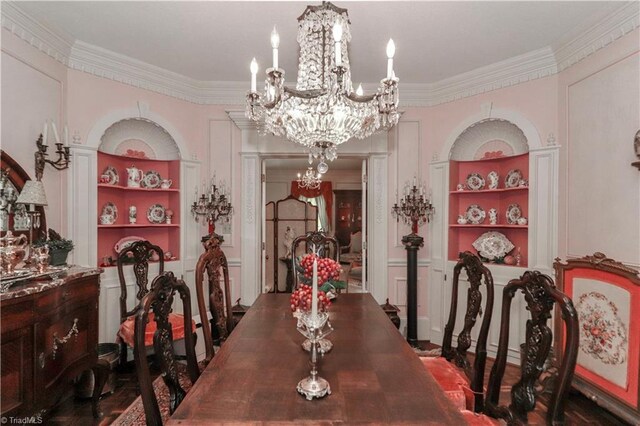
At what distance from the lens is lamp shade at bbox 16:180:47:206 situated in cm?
214

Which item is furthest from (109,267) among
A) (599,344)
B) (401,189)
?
(599,344)

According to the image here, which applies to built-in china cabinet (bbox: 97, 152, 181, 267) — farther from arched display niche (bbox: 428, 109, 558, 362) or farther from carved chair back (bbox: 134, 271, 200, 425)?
arched display niche (bbox: 428, 109, 558, 362)

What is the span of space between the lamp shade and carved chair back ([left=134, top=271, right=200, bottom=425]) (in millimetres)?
1507

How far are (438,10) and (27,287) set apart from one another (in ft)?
10.0

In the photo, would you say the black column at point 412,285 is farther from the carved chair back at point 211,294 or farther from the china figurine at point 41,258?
the china figurine at point 41,258

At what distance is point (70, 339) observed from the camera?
2.08 m

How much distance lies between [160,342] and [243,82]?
3009 mm

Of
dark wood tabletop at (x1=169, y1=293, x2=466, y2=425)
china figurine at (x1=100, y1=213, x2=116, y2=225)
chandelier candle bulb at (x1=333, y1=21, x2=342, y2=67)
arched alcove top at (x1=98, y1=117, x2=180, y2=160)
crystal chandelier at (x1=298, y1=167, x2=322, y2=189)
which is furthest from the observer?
crystal chandelier at (x1=298, y1=167, x2=322, y2=189)

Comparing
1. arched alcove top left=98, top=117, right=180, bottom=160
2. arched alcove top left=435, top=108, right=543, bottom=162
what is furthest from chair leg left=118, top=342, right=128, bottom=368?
arched alcove top left=435, top=108, right=543, bottom=162

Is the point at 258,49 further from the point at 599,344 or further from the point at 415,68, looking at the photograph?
the point at 599,344

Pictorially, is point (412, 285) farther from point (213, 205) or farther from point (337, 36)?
point (337, 36)

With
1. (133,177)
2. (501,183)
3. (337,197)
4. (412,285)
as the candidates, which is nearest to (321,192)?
(337,197)

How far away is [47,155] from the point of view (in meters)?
2.52

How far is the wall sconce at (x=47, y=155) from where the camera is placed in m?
2.42
